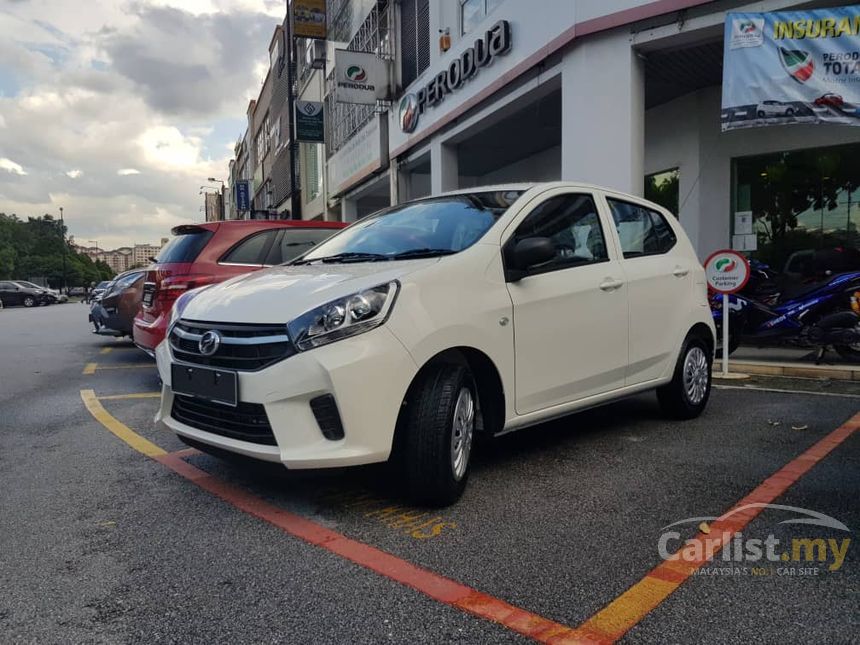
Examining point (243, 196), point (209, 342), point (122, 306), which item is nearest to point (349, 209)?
point (122, 306)

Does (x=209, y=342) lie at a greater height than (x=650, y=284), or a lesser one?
lesser

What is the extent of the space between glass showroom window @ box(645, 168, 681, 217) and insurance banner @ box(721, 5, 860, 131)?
3.79 m

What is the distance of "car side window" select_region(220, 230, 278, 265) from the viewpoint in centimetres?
688

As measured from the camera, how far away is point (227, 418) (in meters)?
3.21

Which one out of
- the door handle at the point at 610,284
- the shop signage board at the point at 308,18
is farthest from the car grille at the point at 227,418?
the shop signage board at the point at 308,18

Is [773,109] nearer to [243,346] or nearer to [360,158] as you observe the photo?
[243,346]

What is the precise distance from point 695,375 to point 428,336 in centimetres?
290

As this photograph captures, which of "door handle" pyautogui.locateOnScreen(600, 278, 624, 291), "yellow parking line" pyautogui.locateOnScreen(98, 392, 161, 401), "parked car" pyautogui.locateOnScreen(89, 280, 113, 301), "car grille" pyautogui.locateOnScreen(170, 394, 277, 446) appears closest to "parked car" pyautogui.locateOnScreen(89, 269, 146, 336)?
"parked car" pyautogui.locateOnScreen(89, 280, 113, 301)

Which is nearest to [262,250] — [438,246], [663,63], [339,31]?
[438,246]

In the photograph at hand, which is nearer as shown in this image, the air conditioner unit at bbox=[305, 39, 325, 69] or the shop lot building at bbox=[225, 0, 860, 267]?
the shop lot building at bbox=[225, 0, 860, 267]

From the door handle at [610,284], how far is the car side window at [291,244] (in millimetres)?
3611

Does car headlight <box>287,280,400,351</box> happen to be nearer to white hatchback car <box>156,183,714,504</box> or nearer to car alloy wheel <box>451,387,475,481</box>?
white hatchback car <box>156,183,714,504</box>

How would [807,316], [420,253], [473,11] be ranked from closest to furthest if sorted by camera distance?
[420,253], [807,316], [473,11]

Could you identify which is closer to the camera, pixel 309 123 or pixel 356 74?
pixel 356 74
